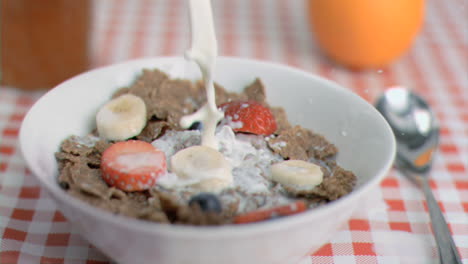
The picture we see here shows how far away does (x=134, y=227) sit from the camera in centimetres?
66

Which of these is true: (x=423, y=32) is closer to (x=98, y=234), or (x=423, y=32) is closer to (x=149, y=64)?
(x=149, y=64)

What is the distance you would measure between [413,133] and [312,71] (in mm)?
504

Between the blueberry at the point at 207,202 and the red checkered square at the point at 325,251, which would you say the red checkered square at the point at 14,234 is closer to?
the blueberry at the point at 207,202

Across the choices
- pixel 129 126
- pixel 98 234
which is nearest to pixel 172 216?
pixel 98 234

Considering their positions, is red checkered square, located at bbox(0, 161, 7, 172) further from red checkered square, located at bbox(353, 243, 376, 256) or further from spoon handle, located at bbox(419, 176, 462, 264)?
spoon handle, located at bbox(419, 176, 462, 264)

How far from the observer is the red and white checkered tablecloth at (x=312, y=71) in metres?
0.98

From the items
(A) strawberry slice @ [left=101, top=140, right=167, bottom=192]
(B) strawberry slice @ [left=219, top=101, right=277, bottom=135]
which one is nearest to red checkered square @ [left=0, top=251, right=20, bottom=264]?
(A) strawberry slice @ [left=101, top=140, right=167, bottom=192]

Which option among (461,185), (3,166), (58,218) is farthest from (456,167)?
(3,166)

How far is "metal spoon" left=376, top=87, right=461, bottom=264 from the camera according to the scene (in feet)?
4.01

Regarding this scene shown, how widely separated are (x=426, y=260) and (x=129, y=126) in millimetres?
608

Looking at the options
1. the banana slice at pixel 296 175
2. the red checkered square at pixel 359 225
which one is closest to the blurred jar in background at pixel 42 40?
the banana slice at pixel 296 175

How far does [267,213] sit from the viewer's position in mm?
783

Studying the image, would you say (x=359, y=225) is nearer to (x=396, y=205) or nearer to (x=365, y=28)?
(x=396, y=205)

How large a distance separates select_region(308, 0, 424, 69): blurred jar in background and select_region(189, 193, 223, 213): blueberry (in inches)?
39.4
